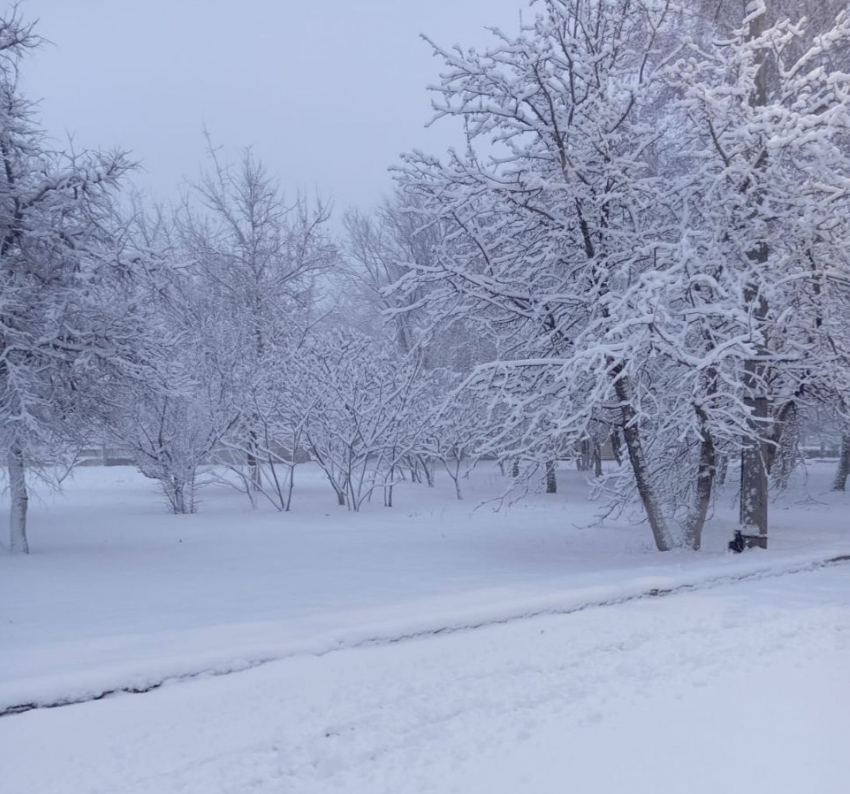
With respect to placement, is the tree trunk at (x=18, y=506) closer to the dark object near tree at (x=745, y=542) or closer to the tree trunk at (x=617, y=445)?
the tree trunk at (x=617, y=445)

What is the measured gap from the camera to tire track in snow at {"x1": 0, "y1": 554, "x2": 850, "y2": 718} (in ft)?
17.8

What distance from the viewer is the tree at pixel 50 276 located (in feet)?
39.9

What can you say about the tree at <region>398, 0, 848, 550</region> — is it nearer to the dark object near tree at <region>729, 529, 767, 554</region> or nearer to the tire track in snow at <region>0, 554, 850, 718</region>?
the dark object near tree at <region>729, 529, 767, 554</region>

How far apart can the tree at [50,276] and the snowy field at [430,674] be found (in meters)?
2.60

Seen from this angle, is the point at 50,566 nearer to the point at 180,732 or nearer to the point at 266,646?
the point at 266,646

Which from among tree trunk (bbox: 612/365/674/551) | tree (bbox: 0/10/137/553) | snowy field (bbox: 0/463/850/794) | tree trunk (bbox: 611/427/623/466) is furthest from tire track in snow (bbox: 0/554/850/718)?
tree (bbox: 0/10/137/553)

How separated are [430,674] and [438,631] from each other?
121 cm

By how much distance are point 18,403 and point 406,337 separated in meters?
21.8

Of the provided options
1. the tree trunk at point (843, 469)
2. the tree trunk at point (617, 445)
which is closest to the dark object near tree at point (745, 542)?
the tree trunk at point (617, 445)

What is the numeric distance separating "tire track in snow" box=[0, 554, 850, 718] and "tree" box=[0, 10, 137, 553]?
7.15m

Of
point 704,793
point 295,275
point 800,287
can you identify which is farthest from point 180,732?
point 295,275

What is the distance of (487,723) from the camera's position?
4922 millimetres

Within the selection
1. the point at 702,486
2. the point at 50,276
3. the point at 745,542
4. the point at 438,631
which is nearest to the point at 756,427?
the point at 702,486

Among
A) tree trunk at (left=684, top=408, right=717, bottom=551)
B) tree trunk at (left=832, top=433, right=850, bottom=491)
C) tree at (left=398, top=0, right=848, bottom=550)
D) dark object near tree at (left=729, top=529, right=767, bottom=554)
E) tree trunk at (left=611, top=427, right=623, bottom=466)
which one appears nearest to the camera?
tree at (left=398, top=0, right=848, bottom=550)
